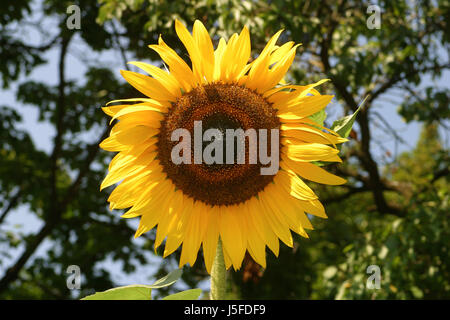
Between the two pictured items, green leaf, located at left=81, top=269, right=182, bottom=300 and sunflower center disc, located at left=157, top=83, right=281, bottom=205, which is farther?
sunflower center disc, located at left=157, top=83, right=281, bottom=205

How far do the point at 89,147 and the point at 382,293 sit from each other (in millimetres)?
4764

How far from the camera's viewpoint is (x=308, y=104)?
5.17 feet

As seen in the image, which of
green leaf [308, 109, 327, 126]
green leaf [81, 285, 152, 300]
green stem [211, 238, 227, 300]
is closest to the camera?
green leaf [81, 285, 152, 300]

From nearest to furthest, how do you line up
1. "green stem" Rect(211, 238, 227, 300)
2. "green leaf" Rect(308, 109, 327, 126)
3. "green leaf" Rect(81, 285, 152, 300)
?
"green leaf" Rect(81, 285, 152, 300), "green stem" Rect(211, 238, 227, 300), "green leaf" Rect(308, 109, 327, 126)

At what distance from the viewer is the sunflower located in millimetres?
1571

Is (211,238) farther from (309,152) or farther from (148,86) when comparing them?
(148,86)

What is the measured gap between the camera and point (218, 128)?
5.51 ft

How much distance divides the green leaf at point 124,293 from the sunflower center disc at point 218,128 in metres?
0.71

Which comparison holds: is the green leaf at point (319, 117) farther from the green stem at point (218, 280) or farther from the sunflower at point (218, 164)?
the green stem at point (218, 280)

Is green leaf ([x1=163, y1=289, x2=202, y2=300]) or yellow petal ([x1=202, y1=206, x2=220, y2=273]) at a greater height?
yellow petal ([x1=202, y1=206, x2=220, y2=273])

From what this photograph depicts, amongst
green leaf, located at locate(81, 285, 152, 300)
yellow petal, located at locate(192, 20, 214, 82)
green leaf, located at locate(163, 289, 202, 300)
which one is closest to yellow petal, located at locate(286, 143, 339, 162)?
yellow petal, located at locate(192, 20, 214, 82)

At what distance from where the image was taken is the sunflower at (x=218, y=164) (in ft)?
5.16

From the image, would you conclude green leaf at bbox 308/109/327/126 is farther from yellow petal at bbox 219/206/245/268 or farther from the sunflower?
yellow petal at bbox 219/206/245/268

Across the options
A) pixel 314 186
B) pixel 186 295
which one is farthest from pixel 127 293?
pixel 314 186
